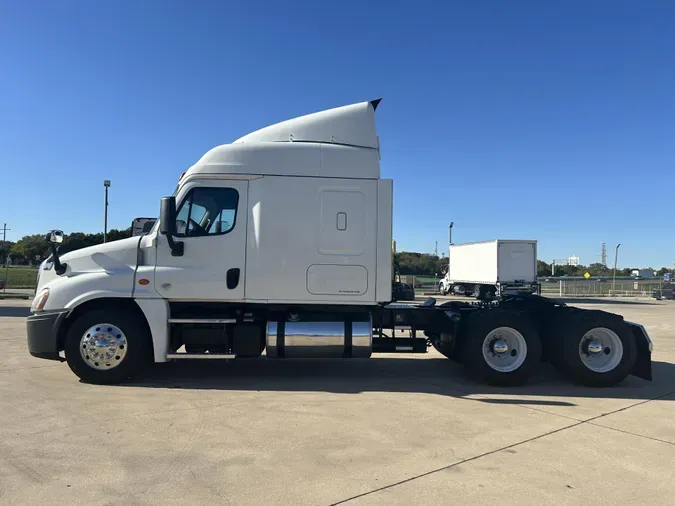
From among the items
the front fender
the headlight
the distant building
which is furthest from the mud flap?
the distant building

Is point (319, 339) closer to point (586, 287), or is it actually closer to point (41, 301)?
point (41, 301)

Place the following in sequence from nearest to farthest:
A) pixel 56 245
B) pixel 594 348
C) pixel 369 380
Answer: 1. pixel 56 245
2. pixel 594 348
3. pixel 369 380

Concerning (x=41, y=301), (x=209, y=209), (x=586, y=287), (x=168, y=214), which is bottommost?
(x=586, y=287)

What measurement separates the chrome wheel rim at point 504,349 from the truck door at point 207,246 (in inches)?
144

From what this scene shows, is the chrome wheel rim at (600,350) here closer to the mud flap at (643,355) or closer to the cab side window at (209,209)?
the mud flap at (643,355)

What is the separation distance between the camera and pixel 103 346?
21.2 feet

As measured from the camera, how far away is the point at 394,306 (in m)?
7.46

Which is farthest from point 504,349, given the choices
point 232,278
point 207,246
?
point 207,246

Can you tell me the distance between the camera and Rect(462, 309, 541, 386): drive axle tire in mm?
6824

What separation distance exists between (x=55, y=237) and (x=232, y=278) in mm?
2517

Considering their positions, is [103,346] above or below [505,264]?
below

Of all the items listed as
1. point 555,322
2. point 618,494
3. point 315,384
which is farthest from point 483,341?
point 618,494

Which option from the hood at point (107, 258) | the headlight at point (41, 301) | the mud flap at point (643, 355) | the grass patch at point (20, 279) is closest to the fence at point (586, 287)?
A: the grass patch at point (20, 279)

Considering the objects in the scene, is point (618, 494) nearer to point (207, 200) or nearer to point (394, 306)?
point (394, 306)
